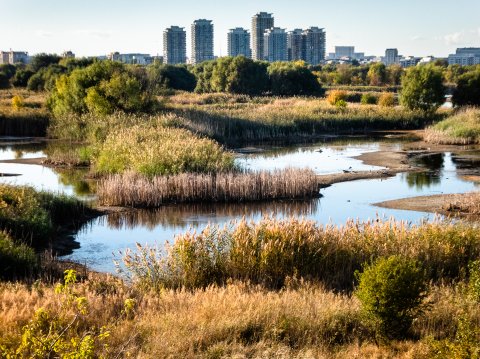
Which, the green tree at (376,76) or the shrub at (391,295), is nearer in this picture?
the shrub at (391,295)

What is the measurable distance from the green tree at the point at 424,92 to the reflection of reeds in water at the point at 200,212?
43415 mm

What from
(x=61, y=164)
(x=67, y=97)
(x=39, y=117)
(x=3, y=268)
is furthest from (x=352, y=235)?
(x=39, y=117)

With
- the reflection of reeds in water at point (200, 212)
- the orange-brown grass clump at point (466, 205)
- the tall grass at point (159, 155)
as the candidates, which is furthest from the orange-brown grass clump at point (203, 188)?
the orange-brown grass clump at point (466, 205)

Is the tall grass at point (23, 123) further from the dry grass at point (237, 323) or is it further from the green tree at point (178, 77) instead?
the dry grass at point (237, 323)

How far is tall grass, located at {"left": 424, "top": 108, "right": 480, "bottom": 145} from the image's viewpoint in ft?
175

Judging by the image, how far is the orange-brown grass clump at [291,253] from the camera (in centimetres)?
1529

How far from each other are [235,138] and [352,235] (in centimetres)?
3796

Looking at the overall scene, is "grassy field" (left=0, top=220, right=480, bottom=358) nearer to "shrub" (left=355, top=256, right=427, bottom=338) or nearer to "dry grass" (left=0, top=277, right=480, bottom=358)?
"dry grass" (left=0, top=277, right=480, bottom=358)

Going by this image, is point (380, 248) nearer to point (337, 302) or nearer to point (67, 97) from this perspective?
point (337, 302)

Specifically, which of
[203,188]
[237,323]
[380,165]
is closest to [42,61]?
[380,165]

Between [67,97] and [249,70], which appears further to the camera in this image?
[249,70]

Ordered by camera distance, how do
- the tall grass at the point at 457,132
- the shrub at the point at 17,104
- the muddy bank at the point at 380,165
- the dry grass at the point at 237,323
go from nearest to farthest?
the dry grass at the point at 237,323, the muddy bank at the point at 380,165, the tall grass at the point at 457,132, the shrub at the point at 17,104

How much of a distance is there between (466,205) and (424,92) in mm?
44754

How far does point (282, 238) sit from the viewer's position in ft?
53.1
